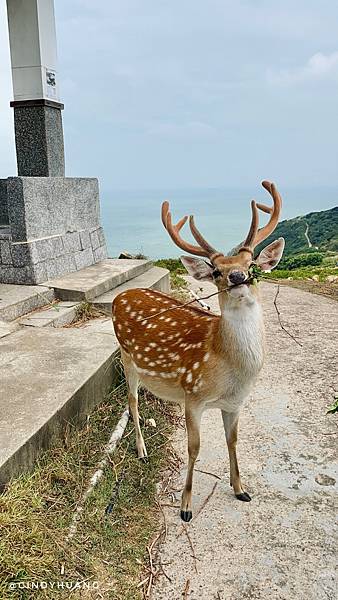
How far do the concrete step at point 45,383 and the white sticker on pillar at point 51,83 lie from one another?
3.05 meters

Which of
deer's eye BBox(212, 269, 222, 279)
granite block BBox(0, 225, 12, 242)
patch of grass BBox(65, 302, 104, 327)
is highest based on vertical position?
deer's eye BBox(212, 269, 222, 279)

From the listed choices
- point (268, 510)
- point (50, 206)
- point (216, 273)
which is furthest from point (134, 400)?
point (50, 206)

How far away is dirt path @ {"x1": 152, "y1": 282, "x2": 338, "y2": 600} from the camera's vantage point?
7.68 ft

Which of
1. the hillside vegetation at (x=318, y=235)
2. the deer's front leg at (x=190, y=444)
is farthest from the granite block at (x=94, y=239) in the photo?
the hillside vegetation at (x=318, y=235)

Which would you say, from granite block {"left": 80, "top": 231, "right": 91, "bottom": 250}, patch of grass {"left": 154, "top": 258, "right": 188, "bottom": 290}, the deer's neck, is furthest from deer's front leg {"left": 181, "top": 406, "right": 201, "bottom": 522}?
patch of grass {"left": 154, "top": 258, "right": 188, "bottom": 290}

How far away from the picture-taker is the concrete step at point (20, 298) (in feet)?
14.9

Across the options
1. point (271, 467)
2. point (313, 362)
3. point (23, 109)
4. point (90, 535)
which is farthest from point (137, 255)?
point (90, 535)

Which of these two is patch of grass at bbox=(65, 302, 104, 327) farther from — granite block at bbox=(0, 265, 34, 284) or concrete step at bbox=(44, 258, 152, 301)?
granite block at bbox=(0, 265, 34, 284)

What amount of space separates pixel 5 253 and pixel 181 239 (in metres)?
3.00

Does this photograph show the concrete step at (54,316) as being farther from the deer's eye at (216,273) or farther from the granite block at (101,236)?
the deer's eye at (216,273)

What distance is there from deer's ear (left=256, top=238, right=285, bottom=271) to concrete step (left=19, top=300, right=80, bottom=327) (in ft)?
7.82

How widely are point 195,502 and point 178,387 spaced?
2.10 feet

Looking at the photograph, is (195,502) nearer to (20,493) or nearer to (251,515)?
(251,515)

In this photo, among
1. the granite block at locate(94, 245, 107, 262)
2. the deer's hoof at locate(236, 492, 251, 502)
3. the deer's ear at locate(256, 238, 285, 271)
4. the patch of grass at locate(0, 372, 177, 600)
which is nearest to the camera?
the patch of grass at locate(0, 372, 177, 600)
